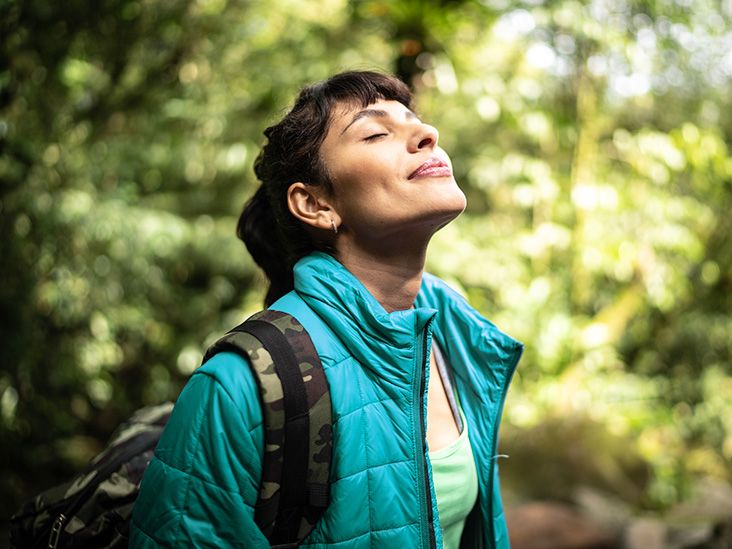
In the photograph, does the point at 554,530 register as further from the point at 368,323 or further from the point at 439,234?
the point at 368,323

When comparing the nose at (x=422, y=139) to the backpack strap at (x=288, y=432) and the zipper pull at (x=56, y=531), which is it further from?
the zipper pull at (x=56, y=531)

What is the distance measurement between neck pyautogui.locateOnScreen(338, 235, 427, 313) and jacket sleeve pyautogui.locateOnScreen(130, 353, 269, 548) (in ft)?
1.46

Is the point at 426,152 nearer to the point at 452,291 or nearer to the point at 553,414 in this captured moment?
the point at 452,291

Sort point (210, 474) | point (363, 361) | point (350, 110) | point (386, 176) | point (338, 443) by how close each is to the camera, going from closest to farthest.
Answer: point (210, 474) < point (338, 443) < point (363, 361) < point (386, 176) < point (350, 110)

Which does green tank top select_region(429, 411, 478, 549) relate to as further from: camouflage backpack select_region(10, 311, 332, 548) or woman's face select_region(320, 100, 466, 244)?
woman's face select_region(320, 100, 466, 244)

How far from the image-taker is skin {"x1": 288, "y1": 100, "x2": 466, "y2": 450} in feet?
5.04

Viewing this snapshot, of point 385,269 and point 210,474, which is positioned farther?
point 385,269

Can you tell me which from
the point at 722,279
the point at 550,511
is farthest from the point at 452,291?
the point at 722,279

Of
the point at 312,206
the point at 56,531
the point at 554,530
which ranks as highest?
the point at 312,206

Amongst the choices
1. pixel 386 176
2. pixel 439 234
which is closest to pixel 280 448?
pixel 386 176

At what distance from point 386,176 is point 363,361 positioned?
1.43 ft

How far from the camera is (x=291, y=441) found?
1267mm

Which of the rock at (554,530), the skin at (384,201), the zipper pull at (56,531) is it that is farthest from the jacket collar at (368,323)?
the rock at (554,530)

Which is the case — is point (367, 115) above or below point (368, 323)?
above
